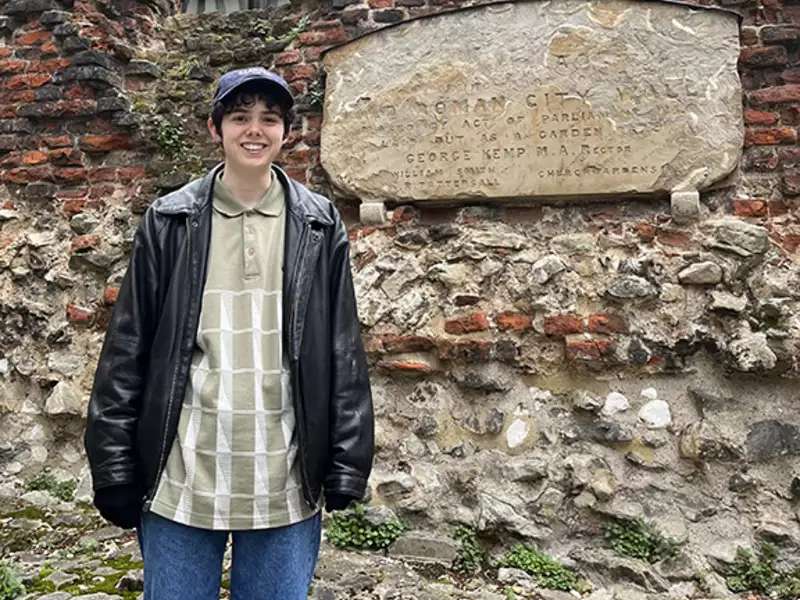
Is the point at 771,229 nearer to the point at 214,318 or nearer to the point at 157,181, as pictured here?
the point at 214,318

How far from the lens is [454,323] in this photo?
3615mm

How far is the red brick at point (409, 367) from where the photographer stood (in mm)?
3617

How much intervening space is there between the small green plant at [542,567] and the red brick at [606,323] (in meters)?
1.03

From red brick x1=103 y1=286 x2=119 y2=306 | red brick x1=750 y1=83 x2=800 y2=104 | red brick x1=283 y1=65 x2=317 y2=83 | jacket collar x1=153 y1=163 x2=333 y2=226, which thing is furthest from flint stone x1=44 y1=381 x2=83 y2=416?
red brick x1=750 y1=83 x2=800 y2=104

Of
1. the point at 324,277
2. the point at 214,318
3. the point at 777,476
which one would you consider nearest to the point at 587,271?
the point at 777,476

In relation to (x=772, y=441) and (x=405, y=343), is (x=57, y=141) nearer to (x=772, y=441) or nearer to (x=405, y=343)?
(x=405, y=343)

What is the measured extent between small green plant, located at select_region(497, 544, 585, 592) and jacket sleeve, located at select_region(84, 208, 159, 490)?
2052mm

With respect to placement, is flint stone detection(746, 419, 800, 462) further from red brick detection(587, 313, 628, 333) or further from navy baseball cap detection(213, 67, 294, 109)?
navy baseball cap detection(213, 67, 294, 109)

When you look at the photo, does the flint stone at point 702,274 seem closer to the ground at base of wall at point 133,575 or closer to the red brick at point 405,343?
the red brick at point 405,343

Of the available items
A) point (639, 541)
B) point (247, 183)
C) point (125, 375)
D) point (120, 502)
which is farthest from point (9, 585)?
point (639, 541)

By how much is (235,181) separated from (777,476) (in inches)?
107

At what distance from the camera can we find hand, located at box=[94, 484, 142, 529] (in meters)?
1.71

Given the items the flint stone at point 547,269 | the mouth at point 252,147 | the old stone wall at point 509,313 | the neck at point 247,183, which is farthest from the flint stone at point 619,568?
the mouth at point 252,147

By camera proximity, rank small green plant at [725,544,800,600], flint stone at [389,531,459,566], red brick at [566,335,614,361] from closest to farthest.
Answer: small green plant at [725,544,800,600] < flint stone at [389,531,459,566] < red brick at [566,335,614,361]
